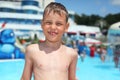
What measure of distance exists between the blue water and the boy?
27.7 feet

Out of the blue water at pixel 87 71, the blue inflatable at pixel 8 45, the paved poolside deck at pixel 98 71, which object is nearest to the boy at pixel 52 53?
the blue water at pixel 87 71

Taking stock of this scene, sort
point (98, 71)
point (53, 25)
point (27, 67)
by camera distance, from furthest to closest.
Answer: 1. point (98, 71)
2. point (27, 67)
3. point (53, 25)

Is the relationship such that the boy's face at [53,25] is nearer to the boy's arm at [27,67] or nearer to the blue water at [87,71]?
the boy's arm at [27,67]

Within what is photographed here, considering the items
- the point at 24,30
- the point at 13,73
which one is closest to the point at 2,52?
the point at 13,73

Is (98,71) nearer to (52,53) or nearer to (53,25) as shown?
(52,53)

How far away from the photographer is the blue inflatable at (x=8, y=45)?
13.0m

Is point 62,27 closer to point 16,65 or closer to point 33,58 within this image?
point 33,58

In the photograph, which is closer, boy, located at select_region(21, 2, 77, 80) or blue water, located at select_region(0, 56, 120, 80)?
boy, located at select_region(21, 2, 77, 80)

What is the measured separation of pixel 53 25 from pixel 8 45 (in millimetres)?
11834

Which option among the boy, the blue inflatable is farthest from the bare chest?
the blue inflatable

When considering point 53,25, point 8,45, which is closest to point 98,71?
point 8,45

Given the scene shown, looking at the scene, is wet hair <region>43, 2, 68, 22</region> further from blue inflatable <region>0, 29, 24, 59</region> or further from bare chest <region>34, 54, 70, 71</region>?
blue inflatable <region>0, 29, 24, 59</region>

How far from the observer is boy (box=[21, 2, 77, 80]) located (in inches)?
69.1

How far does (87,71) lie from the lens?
40.5ft
